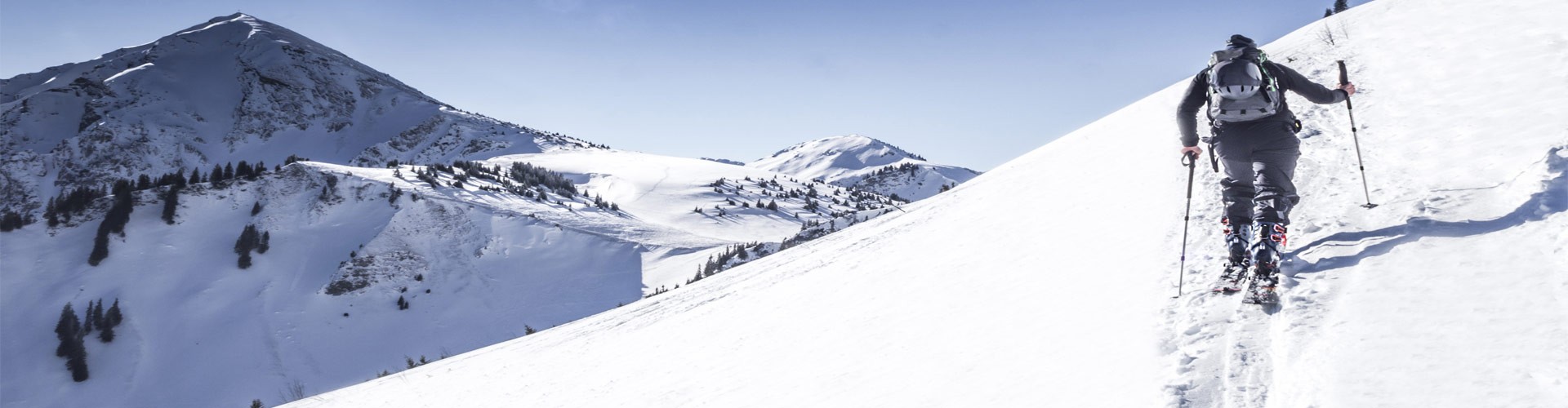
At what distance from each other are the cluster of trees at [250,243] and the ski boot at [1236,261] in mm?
46790

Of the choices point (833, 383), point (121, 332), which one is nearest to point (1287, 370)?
point (833, 383)

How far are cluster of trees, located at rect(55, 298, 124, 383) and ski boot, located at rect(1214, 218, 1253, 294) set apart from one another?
42.2m

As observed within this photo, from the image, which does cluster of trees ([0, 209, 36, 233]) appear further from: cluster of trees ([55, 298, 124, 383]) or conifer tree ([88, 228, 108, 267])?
cluster of trees ([55, 298, 124, 383])

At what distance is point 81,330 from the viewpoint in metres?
31.4

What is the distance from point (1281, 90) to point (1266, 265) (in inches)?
82.2

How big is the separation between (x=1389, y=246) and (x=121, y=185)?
5865cm

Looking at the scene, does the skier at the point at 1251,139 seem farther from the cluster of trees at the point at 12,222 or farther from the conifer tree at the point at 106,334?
the cluster of trees at the point at 12,222

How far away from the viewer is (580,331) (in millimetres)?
12867

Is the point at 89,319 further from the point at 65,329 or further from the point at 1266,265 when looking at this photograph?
the point at 1266,265

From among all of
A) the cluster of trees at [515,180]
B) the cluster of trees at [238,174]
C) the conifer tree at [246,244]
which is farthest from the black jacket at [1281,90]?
the cluster of trees at [238,174]

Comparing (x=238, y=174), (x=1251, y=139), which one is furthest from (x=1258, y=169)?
(x=238, y=174)

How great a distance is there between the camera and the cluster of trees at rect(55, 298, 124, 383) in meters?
29.9

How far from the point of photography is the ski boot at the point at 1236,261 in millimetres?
5256

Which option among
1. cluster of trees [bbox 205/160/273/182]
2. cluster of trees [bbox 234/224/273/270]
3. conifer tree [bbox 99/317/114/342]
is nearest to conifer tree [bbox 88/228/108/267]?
cluster of trees [bbox 234/224/273/270]
